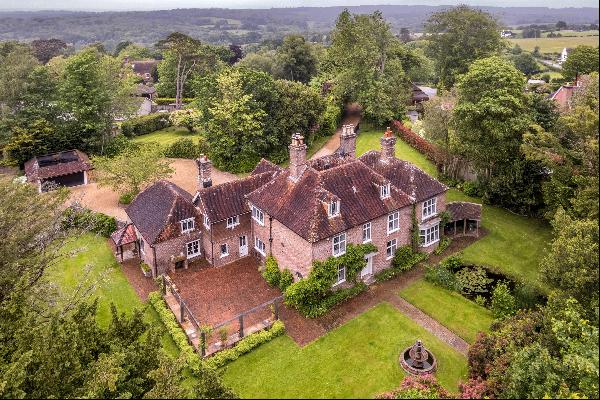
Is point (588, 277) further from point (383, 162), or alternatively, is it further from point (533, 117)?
point (533, 117)

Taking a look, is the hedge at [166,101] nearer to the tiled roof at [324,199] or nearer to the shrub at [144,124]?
the shrub at [144,124]

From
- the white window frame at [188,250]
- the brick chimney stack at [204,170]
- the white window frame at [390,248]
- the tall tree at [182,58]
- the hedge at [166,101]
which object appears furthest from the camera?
the hedge at [166,101]

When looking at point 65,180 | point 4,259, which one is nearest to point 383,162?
point 4,259

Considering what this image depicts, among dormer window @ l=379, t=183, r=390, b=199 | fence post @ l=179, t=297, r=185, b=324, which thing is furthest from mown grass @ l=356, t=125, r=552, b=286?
fence post @ l=179, t=297, r=185, b=324

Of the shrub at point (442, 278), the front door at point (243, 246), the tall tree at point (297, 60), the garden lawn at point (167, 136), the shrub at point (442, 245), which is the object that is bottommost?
the shrub at point (442, 278)

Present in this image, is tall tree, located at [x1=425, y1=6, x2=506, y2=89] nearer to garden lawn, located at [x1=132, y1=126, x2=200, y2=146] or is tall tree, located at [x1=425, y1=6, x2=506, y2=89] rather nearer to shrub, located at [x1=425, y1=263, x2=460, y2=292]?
garden lawn, located at [x1=132, y1=126, x2=200, y2=146]

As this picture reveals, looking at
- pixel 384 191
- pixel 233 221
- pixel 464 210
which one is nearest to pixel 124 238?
pixel 233 221

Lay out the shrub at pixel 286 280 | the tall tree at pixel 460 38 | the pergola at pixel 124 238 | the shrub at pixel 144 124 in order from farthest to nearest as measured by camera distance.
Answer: the shrub at pixel 144 124
the tall tree at pixel 460 38
the pergola at pixel 124 238
the shrub at pixel 286 280

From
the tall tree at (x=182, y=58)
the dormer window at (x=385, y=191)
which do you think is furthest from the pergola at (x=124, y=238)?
the tall tree at (x=182, y=58)
